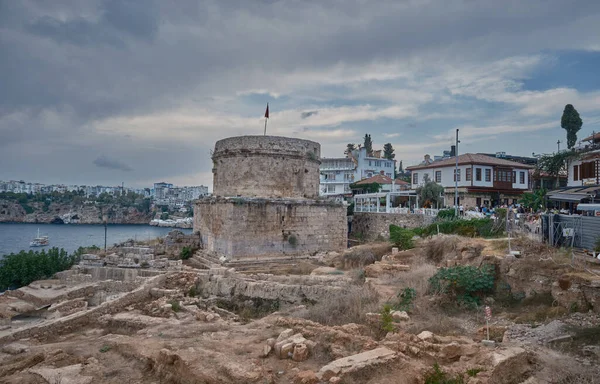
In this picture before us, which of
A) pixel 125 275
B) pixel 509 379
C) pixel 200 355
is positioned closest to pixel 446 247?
pixel 509 379

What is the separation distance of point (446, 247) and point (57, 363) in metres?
12.1

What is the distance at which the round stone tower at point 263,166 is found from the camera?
69.5 ft

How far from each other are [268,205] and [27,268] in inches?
504

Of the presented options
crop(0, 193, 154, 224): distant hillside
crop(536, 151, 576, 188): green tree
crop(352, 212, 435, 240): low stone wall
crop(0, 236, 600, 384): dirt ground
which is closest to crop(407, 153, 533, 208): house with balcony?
crop(536, 151, 576, 188): green tree

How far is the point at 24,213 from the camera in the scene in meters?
132

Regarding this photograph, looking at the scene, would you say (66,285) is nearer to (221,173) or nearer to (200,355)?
(221,173)

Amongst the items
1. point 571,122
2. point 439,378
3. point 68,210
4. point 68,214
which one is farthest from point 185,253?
point 68,210

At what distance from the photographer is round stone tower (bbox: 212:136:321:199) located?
2119 centimetres

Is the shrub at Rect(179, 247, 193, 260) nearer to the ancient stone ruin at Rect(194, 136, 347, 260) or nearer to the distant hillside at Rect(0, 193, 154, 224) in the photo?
the ancient stone ruin at Rect(194, 136, 347, 260)

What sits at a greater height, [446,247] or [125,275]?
[446,247]

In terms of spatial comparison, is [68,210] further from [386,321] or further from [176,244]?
[386,321]

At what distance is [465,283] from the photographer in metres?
9.95

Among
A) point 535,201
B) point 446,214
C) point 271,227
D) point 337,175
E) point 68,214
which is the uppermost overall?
point 337,175

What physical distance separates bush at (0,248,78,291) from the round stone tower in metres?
9.53
